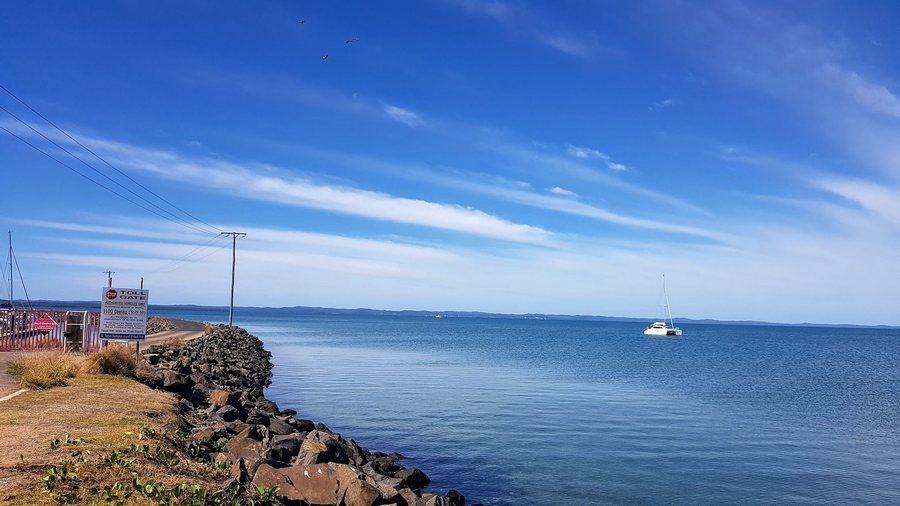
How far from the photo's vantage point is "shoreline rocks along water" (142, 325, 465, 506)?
437 inches

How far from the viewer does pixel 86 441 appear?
1097 centimetres

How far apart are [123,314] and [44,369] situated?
5994mm

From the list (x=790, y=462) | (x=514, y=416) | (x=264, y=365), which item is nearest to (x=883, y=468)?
(x=790, y=462)

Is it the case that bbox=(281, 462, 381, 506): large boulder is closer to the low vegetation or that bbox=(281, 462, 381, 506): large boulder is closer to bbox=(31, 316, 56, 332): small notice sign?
the low vegetation

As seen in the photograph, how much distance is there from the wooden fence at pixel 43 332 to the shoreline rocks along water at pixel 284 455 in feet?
7.83

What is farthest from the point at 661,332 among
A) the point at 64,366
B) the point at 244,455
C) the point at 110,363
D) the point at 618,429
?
the point at 244,455

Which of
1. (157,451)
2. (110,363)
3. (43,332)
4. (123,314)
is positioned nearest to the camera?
(157,451)

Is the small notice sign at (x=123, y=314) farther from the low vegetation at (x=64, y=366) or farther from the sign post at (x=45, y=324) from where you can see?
the sign post at (x=45, y=324)

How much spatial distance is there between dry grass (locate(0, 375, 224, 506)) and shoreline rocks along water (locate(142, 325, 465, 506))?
0.73 metres

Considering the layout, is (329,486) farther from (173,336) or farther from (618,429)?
(173,336)

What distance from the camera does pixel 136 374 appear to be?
64.0 feet

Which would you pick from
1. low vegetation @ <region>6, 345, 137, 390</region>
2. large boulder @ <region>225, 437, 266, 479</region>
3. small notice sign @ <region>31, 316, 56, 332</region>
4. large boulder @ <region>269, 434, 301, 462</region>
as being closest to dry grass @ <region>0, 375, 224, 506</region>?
large boulder @ <region>225, 437, 266, 479</region>

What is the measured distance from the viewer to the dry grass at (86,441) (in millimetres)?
8844

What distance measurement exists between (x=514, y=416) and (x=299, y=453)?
13.8 m
